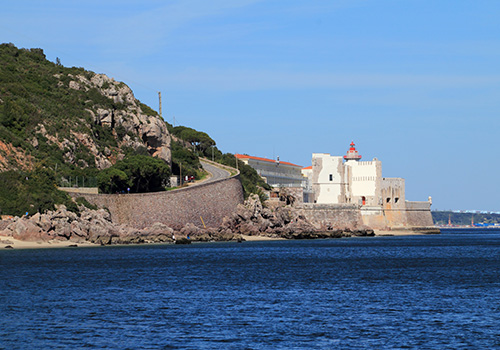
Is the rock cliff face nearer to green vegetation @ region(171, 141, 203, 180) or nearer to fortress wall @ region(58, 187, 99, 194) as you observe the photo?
green vegetation @ region(171, 141, 203, 180)

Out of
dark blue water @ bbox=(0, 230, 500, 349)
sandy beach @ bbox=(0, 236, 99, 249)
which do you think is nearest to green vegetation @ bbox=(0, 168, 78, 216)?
sandy beach @ bbox=(0, 236, 99, 249)

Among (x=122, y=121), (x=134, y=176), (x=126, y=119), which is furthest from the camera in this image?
(x=126, y=119)

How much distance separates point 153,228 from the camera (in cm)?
7319

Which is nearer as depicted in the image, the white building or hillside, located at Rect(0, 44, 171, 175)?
hillside, located at Rect(0, 44, 171, 175)

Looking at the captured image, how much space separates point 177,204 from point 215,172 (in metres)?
28.0

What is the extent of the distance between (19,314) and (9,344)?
18.0 ft

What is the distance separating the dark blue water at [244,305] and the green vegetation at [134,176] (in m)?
24.7

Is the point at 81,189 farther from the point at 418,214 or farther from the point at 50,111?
the point at 418,214

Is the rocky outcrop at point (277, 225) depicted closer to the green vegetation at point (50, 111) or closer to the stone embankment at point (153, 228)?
the stone embankment at point (153, 228)

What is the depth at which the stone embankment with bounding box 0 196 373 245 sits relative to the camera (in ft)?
201

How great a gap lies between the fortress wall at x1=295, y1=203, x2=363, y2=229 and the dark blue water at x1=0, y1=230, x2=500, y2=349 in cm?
5640

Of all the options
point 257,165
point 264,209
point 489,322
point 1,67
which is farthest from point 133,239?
point 257,165

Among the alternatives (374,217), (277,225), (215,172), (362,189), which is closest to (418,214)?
(374,217)

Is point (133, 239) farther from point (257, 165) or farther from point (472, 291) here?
point (257, 165)
